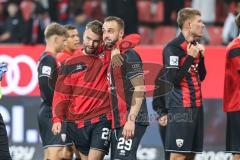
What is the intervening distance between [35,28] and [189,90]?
5.58 m

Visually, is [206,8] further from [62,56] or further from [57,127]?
[57,127]

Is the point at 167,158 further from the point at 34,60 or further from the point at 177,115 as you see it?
the point at 34,60

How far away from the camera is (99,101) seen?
33.0 ft

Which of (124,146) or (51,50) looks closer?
(124,146)

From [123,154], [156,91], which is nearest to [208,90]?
[156,91]

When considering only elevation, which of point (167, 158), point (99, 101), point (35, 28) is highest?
point (35, 28)

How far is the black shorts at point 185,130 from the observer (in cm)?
1039

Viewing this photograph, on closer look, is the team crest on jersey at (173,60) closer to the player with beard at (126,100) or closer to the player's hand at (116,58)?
the player with beard at (126,100)

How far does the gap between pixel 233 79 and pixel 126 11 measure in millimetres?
5007

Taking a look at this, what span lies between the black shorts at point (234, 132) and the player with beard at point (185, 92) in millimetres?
349

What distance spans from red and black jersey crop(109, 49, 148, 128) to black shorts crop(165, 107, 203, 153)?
0.84 m

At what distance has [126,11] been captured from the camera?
15.2 metres

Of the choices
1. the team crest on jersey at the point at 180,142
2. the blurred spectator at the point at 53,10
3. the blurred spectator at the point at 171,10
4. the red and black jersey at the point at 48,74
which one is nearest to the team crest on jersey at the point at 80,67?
the red and black jersey at the point at 48,74

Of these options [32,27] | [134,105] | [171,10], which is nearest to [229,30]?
[171,10]
